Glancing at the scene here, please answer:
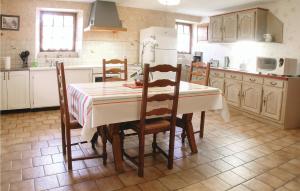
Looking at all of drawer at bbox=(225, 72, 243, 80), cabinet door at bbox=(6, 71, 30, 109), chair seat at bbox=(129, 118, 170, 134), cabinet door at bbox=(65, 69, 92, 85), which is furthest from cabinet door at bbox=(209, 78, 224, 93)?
cabinet door at bbox=(6, 71, 30, 109)

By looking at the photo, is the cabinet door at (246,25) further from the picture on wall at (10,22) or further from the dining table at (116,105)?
the picture on wall at (10,22)

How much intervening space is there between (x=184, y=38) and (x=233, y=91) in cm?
256

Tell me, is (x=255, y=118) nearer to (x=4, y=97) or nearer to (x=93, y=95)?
(x=93, y=95)

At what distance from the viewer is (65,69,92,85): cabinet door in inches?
200

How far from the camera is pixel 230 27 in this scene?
553 cm

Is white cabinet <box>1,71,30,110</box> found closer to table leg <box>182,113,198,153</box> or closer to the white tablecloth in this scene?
the white tablecloth

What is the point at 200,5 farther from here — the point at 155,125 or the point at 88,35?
the point at 155,125

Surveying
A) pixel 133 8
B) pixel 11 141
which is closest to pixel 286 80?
pixel 133 8

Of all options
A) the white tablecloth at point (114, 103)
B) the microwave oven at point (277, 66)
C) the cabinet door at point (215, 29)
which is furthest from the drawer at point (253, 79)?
the white tablecloth at point (114, 103)

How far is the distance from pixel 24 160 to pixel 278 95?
152 inches

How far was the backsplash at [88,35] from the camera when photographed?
194 inches

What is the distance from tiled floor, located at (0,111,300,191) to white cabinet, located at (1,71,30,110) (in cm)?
75

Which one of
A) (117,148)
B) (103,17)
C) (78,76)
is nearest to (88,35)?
(103,17)

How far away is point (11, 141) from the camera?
11.0 feet
